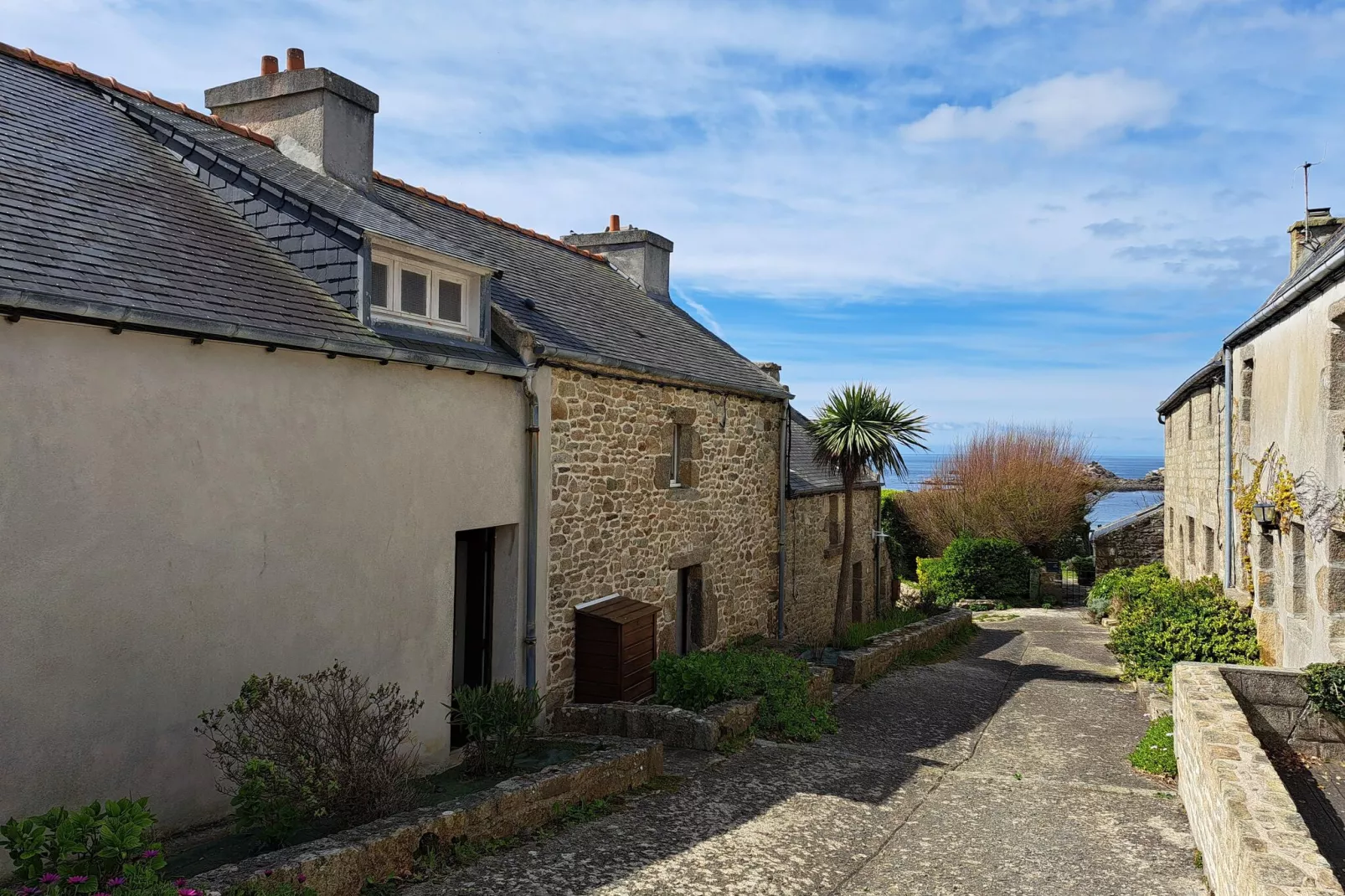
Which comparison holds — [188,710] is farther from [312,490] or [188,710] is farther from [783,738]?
[783,738]

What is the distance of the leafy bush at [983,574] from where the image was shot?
27.2m

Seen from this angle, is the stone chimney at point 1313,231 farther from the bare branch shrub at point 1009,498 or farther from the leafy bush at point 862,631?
the bare branch shrub at point 1009,498

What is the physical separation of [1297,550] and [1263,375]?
244 cm

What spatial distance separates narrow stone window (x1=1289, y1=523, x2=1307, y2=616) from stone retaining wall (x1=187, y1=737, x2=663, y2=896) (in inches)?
266

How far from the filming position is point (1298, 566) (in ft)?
30.9

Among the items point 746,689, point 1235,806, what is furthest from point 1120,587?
point 1235,806

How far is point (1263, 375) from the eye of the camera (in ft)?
35.6

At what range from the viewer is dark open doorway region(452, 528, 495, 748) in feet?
30.5

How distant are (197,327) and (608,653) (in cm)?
539

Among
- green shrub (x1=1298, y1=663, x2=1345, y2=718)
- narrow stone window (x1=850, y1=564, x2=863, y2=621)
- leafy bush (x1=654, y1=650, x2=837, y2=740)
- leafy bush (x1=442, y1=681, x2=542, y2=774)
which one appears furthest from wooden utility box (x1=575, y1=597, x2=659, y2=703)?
A: narrow stone window (x1=850, y1=564, x2=863, y2=621)

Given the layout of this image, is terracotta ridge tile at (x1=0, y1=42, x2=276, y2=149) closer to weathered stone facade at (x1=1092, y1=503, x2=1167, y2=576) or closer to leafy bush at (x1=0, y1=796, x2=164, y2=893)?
leafy bush at (x1=0, y1=796, x2=164, y2=893)

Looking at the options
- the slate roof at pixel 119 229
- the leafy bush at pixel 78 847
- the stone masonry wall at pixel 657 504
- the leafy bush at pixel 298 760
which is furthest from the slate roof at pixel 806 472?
the leafy bush at pixel 78 847

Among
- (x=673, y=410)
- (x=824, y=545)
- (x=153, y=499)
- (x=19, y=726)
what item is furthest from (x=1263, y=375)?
(x=19, y=726)

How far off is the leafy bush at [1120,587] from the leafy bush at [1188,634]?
133 inches
